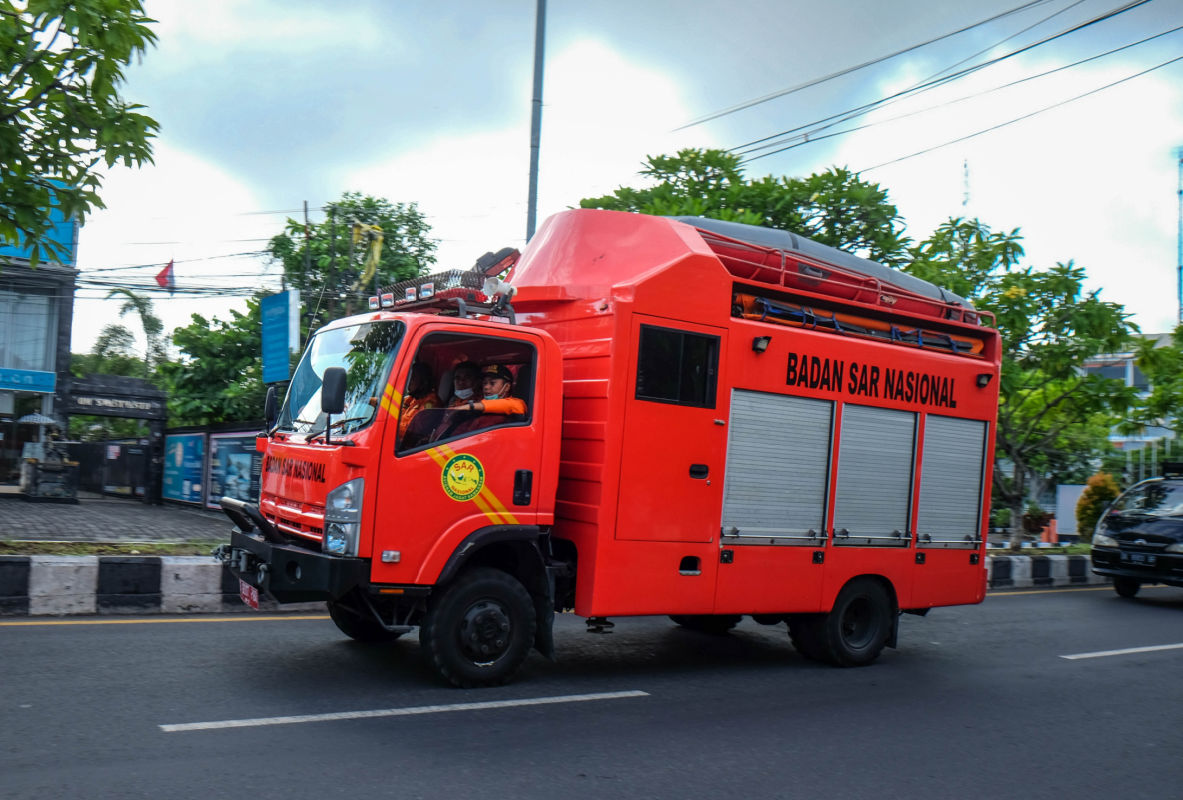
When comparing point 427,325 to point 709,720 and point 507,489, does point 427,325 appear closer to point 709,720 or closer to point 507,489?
point 507,489

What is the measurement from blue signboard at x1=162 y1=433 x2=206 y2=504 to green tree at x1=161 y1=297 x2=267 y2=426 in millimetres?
857

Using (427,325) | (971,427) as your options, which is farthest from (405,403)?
(971,427)

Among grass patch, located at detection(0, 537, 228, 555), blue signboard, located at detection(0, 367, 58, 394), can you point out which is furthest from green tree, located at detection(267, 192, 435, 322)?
grass patch, located at detection(0, 537, 228, 555)

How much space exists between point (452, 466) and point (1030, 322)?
40.6 feet

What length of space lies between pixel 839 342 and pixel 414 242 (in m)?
16.4

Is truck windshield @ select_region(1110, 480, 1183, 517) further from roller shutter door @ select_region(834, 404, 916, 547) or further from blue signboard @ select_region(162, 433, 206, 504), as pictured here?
blue signboard @ select_region(162, 433, 206, 504)

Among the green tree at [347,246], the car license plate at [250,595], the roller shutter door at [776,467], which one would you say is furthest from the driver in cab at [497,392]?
the green tree at [347,246]

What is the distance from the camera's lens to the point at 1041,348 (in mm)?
15625

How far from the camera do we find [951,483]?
8594 millimetres

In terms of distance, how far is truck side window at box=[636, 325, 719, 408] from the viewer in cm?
652

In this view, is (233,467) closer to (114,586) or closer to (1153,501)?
(114,586)

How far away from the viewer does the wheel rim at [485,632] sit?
6.04 meters

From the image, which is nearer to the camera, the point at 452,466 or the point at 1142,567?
the point at 452,466

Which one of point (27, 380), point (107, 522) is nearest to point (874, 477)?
point (107, 522)
